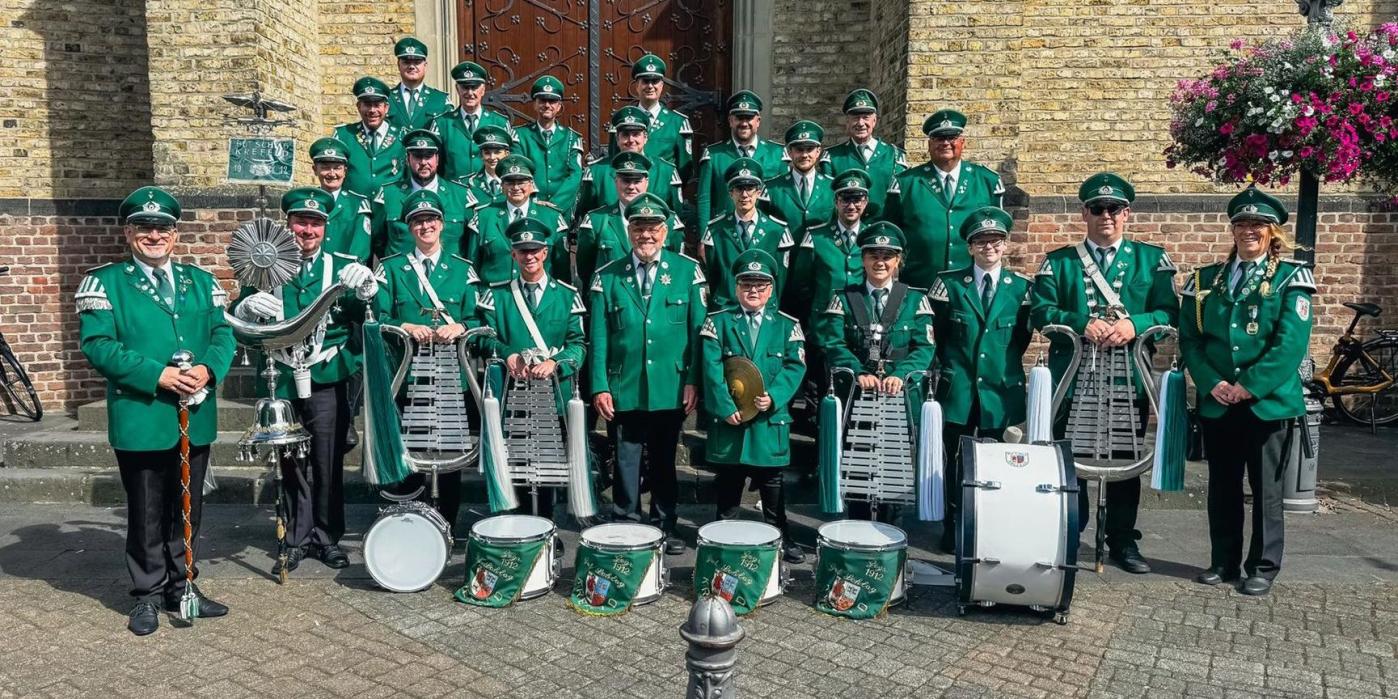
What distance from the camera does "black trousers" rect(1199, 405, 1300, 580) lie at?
5711 millimetres

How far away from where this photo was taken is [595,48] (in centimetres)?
1119

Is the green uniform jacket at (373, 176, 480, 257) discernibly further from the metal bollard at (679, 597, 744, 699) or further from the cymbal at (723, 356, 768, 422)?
the metal bollard at (679, 597, 744, 699)

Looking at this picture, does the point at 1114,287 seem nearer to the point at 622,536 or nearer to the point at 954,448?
the point at 954,448

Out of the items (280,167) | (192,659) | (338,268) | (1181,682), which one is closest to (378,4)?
(280,167)

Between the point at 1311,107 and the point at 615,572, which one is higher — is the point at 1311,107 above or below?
above

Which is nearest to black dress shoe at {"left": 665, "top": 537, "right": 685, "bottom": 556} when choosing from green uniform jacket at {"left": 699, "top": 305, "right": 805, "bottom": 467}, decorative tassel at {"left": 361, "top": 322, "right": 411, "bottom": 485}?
green uniform jacket at {"left": 699, "top": 305, "right": 805, "bottom": 467}

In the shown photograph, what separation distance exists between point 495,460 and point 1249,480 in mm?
4302

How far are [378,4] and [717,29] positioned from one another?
3.67 m

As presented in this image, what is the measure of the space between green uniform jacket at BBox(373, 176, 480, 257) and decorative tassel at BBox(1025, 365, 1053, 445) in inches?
155

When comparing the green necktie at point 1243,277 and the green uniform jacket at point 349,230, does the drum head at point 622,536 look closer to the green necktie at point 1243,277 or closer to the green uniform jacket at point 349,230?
the green uniform jacket at point 349,230

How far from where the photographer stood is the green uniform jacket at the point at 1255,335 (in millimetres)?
5508

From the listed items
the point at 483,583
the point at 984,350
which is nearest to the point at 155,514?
the point at 483,583

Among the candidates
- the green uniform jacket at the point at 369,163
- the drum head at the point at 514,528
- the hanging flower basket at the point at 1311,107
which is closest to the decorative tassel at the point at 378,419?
the drum head at the point at 514,528

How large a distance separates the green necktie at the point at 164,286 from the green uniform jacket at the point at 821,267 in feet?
12.5
